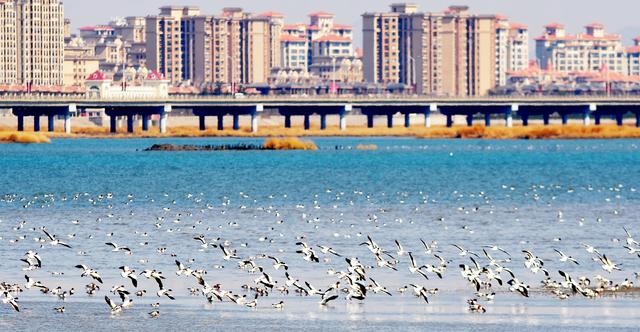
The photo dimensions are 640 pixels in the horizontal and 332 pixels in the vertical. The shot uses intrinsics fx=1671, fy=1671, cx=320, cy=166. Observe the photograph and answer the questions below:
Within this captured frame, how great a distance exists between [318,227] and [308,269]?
445 inches

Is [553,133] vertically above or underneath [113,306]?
underneath

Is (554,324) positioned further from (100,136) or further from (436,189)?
(100,136)

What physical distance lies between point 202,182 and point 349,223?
101 ft

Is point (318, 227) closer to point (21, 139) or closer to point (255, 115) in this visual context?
point (21, 139)

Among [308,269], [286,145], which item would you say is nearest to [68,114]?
[286,145]

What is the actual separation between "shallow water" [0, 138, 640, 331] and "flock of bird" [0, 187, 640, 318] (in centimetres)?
16

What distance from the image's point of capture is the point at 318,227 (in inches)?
1906

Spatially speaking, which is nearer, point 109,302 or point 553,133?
point 109,302

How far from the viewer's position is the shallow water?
30.5 meters

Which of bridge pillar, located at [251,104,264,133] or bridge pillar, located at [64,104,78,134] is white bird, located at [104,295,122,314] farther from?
bridge pillar, located at [251,104,264,133]

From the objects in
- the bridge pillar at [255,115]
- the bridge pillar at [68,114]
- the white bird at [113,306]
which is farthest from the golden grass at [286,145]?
the white bird at [113,306]

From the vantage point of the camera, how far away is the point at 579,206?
194ft

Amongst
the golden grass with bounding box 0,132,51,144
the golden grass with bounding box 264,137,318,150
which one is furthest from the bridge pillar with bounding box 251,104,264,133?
the golden grass with bounding box 264,137,318,150

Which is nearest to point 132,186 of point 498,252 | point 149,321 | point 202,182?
point 202,182
